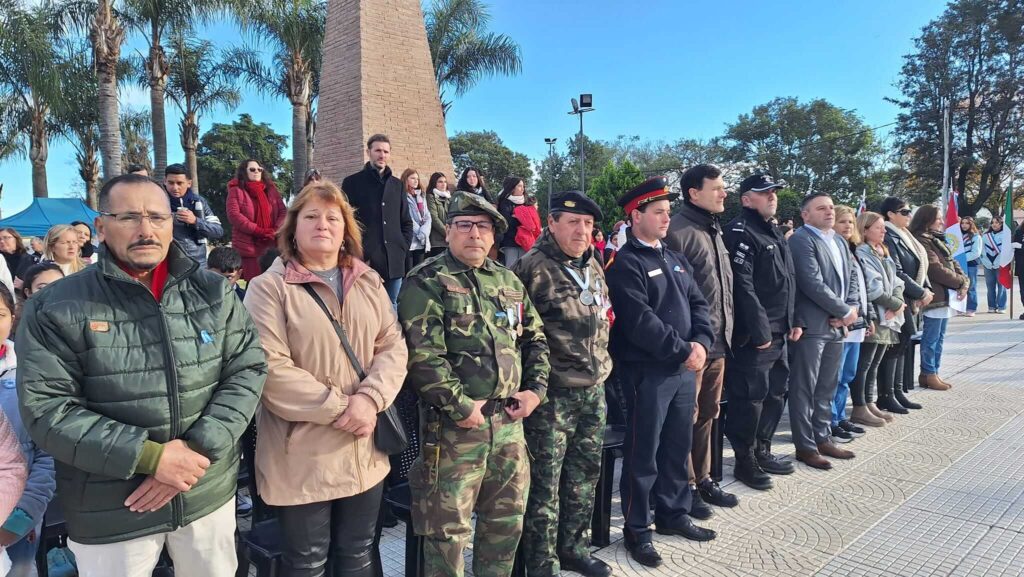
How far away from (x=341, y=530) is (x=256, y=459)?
412mm

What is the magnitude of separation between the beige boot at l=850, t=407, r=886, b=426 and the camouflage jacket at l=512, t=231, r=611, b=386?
3.70 metres

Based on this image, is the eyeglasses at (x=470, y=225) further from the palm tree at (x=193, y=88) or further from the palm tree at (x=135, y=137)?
the palm tree at (x=135, y=137)

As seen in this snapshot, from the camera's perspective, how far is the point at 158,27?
1511 centimetres

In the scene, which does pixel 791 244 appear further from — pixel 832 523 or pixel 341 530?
pixel 341 530

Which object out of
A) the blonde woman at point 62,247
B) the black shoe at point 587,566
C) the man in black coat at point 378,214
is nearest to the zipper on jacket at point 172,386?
the black shoe at point 587,566

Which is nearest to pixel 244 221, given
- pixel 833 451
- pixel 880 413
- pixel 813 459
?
pixel 813 459

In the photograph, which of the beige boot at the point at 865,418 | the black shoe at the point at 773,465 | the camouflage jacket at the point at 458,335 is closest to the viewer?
the camouflage jacket at the point at 458,335

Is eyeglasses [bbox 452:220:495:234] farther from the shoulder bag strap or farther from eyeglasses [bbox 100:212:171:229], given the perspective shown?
eyeglasses [bbox 100:212:171:229]

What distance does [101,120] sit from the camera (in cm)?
1384

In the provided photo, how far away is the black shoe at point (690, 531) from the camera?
3.43 meters

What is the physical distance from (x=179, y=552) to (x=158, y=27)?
16673 millimetres

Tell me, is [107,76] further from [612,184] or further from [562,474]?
[612,184]

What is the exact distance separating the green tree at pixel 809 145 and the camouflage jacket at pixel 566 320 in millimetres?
43854

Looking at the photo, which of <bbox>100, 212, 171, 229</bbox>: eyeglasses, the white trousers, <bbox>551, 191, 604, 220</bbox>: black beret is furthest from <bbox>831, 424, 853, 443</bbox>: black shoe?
<bbox>100, 212, 171, 229</bbox>: eyeglasses
